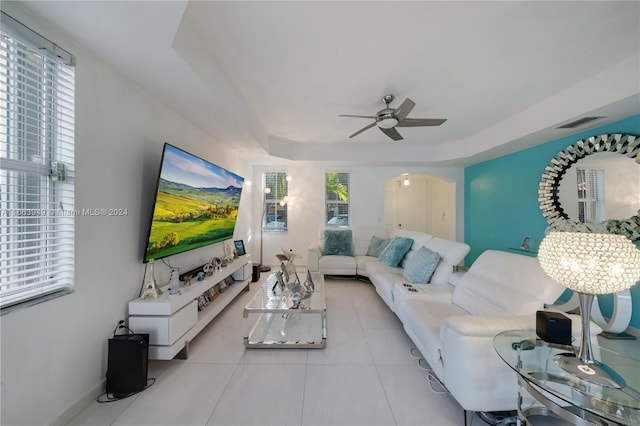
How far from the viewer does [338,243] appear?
4.58m

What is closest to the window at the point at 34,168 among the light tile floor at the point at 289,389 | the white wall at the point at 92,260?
the white wall at the point at 92,260

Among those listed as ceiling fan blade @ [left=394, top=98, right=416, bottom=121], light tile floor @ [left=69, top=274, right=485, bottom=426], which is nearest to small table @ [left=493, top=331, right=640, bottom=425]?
light tile floor @ [left=69, top=274, right=485, bottom=426]

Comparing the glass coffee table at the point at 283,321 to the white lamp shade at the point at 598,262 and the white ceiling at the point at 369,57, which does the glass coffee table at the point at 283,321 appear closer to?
the white lamp shade at the point at 598,262

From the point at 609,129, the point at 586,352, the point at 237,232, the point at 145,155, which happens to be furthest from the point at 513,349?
the point at 237,232

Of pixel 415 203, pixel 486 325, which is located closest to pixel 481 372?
pixel 486 325

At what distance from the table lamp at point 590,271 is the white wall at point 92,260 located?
267 cm

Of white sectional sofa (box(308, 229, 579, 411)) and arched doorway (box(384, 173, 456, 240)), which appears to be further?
arched doorway (box(384, 173, 456, 240))

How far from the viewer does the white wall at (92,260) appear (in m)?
1.22

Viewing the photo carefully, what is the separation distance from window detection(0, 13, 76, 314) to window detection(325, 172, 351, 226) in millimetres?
4425

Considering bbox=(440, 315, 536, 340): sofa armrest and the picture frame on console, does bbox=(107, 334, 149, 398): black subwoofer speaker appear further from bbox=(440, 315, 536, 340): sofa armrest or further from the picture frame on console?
the picture frame on console

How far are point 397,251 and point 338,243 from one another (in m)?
1.27

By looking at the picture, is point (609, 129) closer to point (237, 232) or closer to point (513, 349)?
point (513, 349)

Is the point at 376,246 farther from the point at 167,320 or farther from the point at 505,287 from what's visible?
the point at 167,320

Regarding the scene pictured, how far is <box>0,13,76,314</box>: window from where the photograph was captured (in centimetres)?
119
